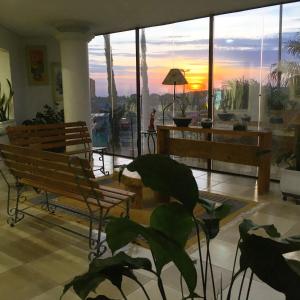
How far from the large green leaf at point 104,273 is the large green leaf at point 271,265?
0.94 feet

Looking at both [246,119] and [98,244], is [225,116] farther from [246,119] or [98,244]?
[98,244]

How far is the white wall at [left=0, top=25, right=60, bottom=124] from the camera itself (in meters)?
6.37

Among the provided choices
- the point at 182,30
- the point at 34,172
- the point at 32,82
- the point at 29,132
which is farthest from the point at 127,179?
the point at 32,82

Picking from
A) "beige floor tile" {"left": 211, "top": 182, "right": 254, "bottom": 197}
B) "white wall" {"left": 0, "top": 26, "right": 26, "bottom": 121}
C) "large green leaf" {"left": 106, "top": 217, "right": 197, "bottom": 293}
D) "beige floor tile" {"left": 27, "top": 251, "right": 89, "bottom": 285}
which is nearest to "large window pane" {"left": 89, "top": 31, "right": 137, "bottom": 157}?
"white wall" {"left": 0, "top": 26, "right": 26, "bottom": 121}

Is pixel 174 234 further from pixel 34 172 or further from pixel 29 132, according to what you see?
pixel 29 132

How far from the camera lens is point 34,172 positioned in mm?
3084

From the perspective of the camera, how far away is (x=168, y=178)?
0.94 m

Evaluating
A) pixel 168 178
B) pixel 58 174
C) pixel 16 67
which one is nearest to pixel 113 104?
pixel 16 67

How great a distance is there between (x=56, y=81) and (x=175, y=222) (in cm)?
643

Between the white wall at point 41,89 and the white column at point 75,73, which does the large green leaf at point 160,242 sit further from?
the white wall at point 41,89

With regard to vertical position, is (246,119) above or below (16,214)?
above

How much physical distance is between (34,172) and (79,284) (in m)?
2.31

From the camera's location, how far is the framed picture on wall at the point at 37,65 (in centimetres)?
669

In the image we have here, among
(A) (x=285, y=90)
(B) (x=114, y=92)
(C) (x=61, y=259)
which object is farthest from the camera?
(B) (x=114, y=92)
